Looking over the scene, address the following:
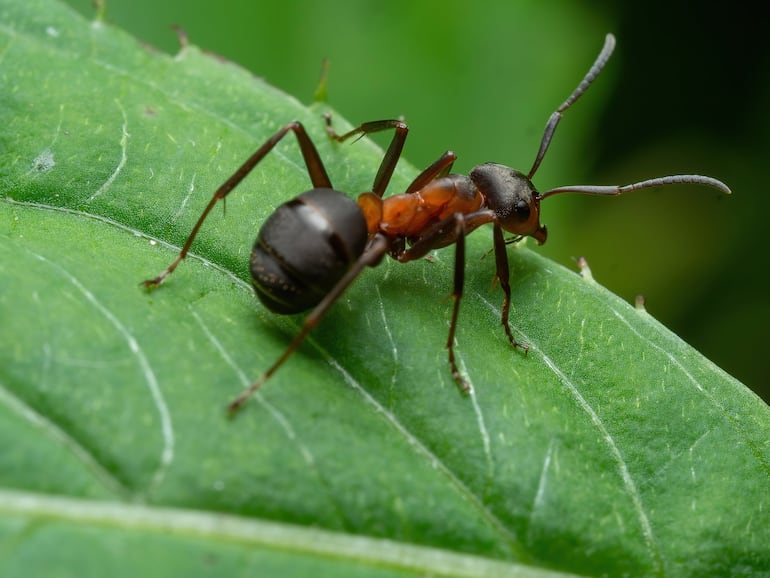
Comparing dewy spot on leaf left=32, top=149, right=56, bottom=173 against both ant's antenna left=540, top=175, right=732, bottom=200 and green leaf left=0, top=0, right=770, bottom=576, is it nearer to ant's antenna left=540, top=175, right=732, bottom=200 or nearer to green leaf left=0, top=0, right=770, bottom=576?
green leaf left=0, top=0, right=770, bottom=576

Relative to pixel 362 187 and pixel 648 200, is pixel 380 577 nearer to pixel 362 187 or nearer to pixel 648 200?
pixel 362 187

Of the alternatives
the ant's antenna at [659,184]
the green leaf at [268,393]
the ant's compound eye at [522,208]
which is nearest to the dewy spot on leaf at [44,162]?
the green leaf at [268,393]

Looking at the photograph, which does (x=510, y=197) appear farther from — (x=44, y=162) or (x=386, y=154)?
(x=44, y=162)

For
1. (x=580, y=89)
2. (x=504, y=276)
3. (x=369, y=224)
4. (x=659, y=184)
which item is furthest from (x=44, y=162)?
(x=659, y=184)

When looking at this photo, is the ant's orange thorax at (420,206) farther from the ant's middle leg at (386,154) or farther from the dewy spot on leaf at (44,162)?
the dewy spot on leaf at (44,162)

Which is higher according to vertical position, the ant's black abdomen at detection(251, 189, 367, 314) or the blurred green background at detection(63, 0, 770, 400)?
the blurred green background at detection(63, 0, 770, 400)

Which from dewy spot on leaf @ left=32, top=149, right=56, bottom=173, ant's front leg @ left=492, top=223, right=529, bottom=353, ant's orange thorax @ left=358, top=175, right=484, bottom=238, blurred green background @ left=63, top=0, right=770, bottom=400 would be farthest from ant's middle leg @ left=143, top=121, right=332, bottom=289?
blurred green background @ left=63, top=0, right=770, bottom=400

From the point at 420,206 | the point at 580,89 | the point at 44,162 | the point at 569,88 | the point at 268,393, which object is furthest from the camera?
the point at 569,88

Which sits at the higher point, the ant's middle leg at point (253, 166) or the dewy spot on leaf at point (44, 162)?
the ant's middle leg at point (253, 166)
